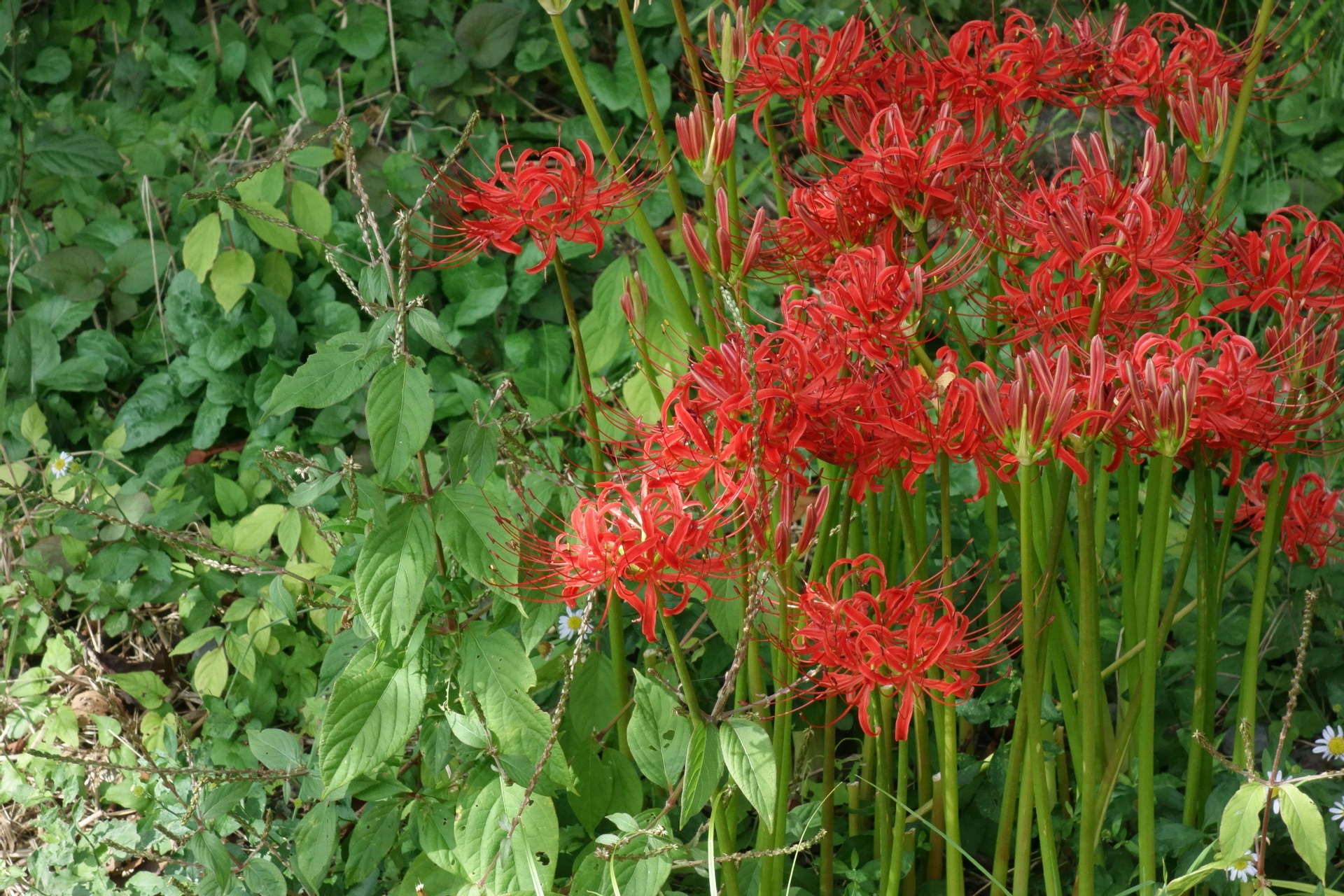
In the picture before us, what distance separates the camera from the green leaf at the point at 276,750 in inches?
58.9

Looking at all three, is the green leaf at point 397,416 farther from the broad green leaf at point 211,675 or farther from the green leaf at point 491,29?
the green leaf at point 491,29

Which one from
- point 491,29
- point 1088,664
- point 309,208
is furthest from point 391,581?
point 491,29

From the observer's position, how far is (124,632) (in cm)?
220

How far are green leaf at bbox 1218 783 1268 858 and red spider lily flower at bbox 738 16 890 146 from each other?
Result: 29.3 inches

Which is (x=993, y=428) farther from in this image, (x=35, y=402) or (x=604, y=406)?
(x=35, y=402)

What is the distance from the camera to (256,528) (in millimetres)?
1984

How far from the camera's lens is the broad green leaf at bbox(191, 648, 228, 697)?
190 cm

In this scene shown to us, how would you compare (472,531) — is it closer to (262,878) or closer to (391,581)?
(391,581)

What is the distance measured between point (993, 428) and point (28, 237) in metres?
2.53

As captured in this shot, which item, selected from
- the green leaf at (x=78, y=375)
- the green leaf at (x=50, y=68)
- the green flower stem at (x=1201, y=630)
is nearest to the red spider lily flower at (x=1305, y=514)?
the green flower stem at (x=1201, y=630)

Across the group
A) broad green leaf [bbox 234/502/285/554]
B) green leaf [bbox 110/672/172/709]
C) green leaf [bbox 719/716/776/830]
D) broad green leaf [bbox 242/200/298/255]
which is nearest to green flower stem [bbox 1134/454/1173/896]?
green leaf [bbox 719/716/776/830]

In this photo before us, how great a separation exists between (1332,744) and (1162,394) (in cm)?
99

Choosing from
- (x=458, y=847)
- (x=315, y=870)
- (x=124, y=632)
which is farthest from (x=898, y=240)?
(x=124, y=632)

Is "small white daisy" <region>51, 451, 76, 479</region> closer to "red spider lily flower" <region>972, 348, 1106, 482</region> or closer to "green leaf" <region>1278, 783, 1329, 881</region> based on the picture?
"red spider lily flower" <region>972, 348, 1106, 482</region>
